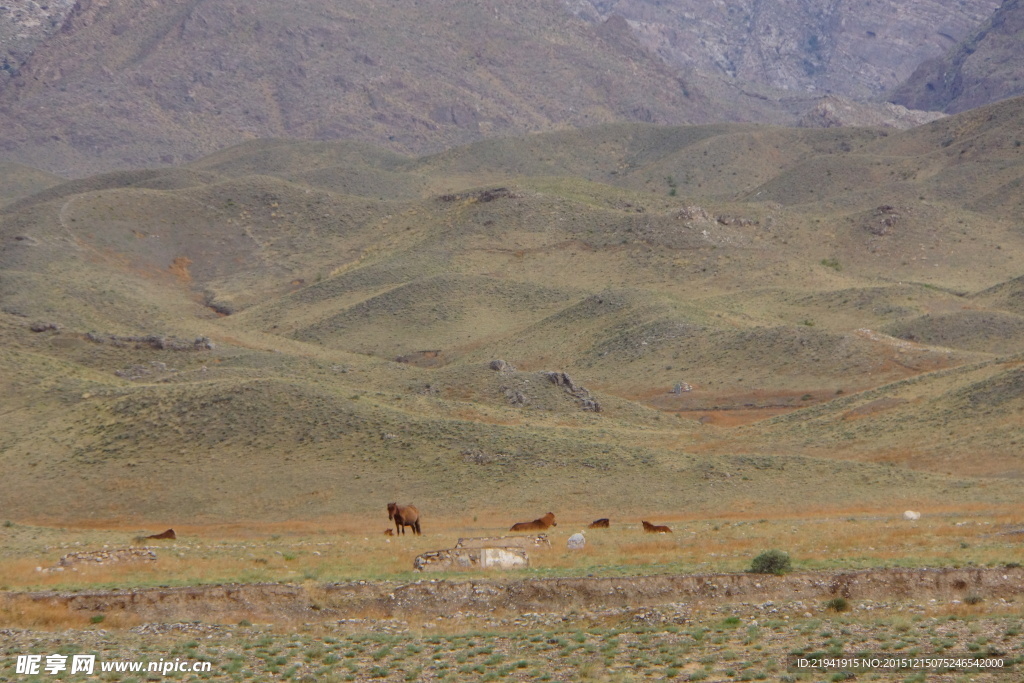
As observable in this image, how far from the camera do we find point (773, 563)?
27.2 metres

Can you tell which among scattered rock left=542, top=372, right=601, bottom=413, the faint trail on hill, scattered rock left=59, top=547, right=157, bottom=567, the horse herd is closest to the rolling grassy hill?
scattered rock left=542, top=372, right=601, bottom=413

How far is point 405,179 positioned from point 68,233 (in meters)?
66.1

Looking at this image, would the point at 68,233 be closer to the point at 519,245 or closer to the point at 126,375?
the point at 519,245

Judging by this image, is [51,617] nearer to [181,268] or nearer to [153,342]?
[153,342]

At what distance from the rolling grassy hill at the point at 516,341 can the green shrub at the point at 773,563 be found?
23.3 m

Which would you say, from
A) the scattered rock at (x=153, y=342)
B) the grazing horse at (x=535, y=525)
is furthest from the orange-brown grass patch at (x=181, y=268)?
the grazing horse at (x=535, y=525)

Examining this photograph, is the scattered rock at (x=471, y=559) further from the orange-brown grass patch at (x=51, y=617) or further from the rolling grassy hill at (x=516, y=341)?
the rolling grassy hill at (x=516, y=341)

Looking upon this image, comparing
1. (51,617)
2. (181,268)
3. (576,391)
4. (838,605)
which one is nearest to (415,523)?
(51,617)

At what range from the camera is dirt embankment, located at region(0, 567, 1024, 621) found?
26.4m

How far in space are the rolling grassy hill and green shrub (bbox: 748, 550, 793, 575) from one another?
23.3 m

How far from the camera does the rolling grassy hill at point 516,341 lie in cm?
5669

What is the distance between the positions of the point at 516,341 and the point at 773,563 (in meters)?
84.1

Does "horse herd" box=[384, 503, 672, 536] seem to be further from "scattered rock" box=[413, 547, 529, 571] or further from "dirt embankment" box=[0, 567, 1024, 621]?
"dirt embankment" box=[0, 567, 1024, 621]

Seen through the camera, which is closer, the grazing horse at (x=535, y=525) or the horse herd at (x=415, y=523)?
the horse herd at (x=415, y=523)
